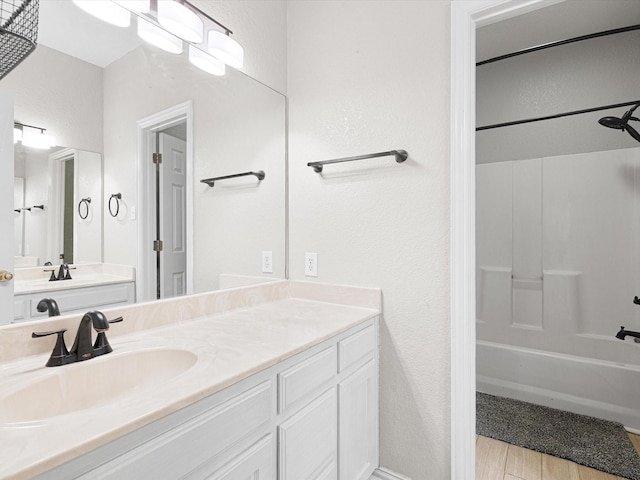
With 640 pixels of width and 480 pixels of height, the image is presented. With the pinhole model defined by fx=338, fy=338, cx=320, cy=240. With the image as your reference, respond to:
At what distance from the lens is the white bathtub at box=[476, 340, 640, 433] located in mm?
2096

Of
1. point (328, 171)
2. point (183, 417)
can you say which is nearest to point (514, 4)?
point (328, 171)

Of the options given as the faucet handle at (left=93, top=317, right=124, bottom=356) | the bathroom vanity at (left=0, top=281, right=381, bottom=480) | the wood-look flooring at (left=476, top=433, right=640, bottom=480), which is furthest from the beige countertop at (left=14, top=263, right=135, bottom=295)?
the wood-look flooring at (left=476, top=433, right=640, bottom=480)

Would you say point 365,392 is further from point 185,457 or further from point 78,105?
point 78,105

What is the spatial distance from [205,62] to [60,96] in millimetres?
631

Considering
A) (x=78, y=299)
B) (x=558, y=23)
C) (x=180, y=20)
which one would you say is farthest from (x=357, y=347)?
(x=558, y=23)

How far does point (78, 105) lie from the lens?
110 cm

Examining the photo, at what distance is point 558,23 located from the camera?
7.22 ft

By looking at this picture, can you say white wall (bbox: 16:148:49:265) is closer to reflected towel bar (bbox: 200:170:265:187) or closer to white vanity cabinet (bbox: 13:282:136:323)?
white vanity cabinet (bbox: 13:282:136:323)

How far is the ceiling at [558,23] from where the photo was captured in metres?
2.05

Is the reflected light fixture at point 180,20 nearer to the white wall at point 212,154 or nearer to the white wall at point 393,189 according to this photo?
the white wall at point 212,154

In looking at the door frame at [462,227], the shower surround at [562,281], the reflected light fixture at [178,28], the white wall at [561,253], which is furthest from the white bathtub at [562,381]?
the reflected light fixture at [178,28]

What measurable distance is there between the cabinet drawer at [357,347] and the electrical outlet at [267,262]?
636mm

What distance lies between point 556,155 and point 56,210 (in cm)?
307

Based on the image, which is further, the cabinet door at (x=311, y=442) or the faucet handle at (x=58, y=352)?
the cabinet door at (x=311, y=442)
